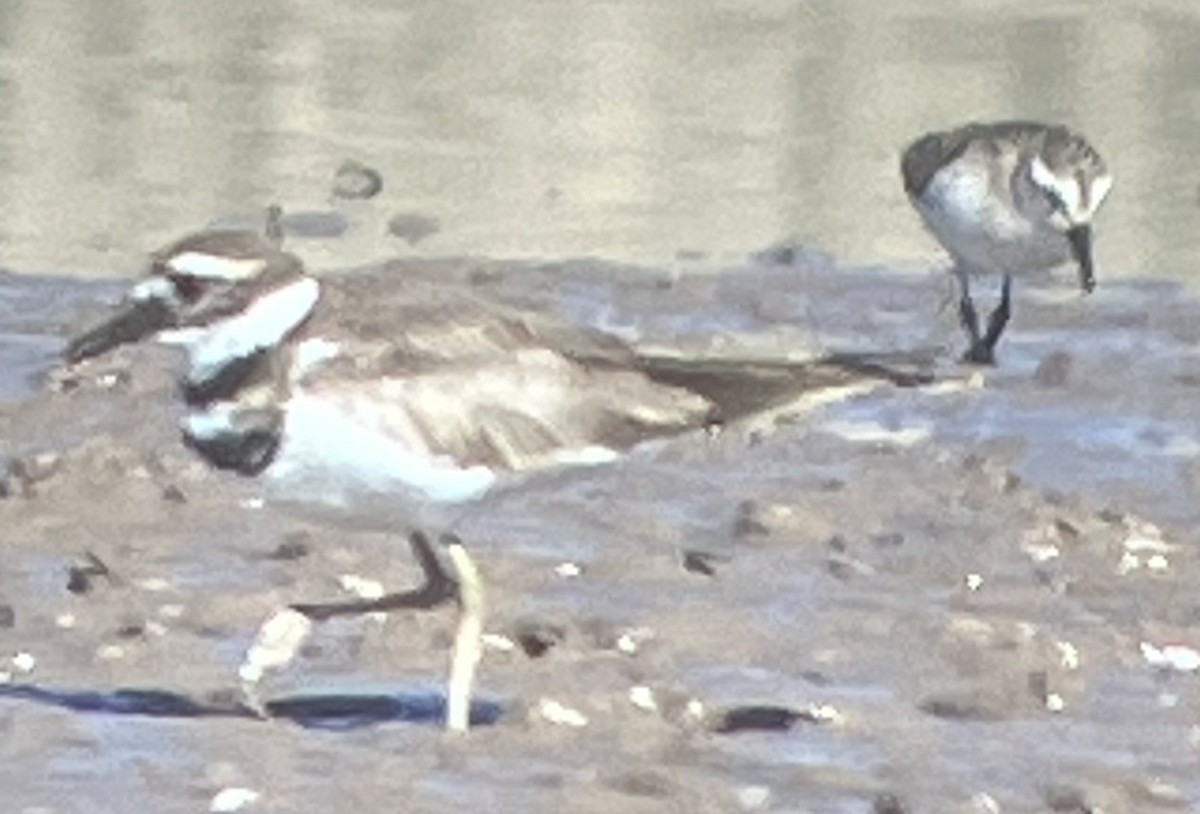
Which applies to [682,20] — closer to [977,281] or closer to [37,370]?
[977,281]

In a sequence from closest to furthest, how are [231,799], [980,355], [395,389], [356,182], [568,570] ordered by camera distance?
[231,799] < [395,389] < [568,570] < [980,355] < [356,182]

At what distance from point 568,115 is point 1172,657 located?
12.9 m

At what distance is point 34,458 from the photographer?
37.2ft

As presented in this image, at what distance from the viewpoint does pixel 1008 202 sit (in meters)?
14.6

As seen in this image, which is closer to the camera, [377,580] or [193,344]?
[193,344]

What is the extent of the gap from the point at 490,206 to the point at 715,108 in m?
4.17

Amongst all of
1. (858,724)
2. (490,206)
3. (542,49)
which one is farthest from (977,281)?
(542,49)

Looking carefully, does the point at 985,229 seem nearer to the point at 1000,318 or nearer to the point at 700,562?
the point at 1000,318

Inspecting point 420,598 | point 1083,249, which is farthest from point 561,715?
point 1083,249

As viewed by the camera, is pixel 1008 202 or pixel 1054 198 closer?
pixel 1054 198

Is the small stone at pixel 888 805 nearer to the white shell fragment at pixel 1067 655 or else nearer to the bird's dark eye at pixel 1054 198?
the white shell fragment at pixel 1067 655

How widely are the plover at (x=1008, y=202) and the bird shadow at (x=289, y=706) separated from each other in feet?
19.5

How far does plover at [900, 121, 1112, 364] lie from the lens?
14500 millimetres

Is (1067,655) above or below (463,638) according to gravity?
below
